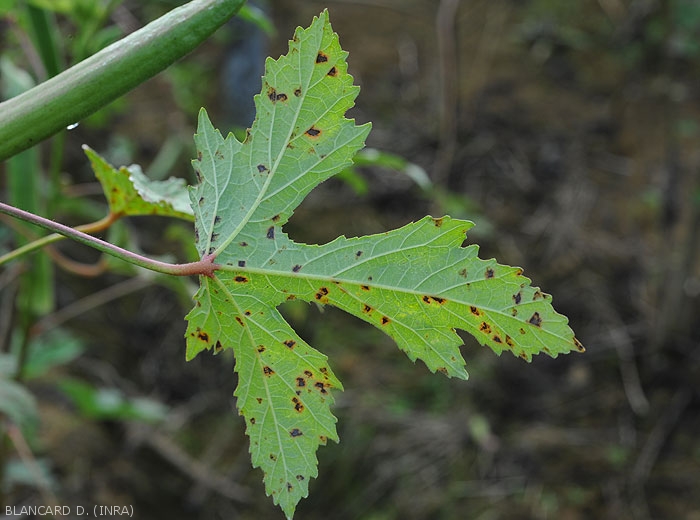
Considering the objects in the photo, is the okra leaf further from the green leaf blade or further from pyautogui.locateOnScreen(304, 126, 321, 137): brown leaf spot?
the green leaf blade

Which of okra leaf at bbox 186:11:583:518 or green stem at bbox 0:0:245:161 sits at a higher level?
green stem at bbox 0:0:245:161

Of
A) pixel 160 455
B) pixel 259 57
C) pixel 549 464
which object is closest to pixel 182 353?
pixel 160 455

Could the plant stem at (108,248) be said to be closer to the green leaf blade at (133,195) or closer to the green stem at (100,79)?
the green stem at (100,79)

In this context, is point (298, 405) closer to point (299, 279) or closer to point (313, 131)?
point (299, 279)

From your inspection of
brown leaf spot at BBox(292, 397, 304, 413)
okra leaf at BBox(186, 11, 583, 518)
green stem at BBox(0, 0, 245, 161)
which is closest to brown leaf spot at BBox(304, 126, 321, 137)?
okra leaf at BBox(186, 11, 583, 518)

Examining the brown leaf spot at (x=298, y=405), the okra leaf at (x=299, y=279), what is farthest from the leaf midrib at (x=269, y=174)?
the brown leaf spot at (x=298, y=405)

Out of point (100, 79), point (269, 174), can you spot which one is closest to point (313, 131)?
point (269, 174)
